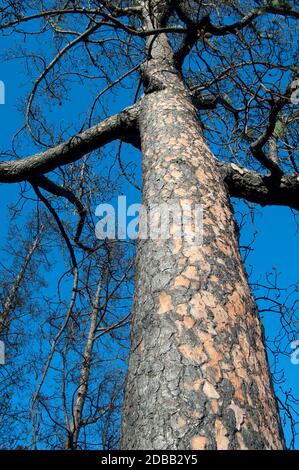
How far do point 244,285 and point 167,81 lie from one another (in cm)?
174

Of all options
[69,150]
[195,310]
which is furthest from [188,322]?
[69,150]

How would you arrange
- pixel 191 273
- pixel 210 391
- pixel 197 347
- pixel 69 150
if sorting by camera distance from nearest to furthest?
pixel 210 391 < pixel 197 347 < pixel 191 273 < pixel 69 150

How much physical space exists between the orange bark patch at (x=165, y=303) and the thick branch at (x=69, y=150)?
1.70 meters

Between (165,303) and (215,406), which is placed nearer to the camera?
(215,406)

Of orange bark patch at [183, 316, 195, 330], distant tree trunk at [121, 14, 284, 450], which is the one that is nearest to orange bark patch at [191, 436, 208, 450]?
distant tree trunk at [121, 14, 284, 450]

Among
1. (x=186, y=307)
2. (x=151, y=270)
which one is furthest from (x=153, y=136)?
(x=186, y=307)

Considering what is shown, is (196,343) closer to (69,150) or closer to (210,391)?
(210,391)

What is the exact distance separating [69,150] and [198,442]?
2.33m

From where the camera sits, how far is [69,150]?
9.93 feet

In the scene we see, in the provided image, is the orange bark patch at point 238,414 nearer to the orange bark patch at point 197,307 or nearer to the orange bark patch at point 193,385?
the orange bark patch at point 193,385

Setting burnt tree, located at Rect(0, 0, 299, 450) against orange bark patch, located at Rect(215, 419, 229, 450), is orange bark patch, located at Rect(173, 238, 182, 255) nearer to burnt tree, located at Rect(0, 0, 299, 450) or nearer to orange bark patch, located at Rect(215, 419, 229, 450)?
burnt tree, located at Rect(0, 0, 299, 450)

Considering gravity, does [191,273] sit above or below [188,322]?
above

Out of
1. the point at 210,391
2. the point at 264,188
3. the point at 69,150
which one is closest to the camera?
the point at 210,391

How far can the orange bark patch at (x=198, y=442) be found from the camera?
104cm
